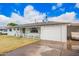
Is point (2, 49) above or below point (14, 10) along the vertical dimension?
below

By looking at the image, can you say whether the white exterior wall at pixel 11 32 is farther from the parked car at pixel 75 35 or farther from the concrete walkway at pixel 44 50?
the parked car at pixel 75 35

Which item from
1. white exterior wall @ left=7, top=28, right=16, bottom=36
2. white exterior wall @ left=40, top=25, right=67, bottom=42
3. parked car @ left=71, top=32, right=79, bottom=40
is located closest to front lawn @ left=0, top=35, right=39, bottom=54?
white exterior wall @ left=7, top=28, right=16, bottom=36

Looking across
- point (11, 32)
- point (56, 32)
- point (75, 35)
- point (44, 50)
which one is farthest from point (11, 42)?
point (75, 35)

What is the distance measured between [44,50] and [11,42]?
0.39m

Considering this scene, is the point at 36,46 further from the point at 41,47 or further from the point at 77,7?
the point at 77,7

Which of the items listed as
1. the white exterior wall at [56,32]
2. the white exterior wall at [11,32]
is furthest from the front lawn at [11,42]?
the white exterior wall at [56,32]

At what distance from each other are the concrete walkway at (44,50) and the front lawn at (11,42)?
0.05m

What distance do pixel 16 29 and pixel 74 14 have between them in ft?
2.23

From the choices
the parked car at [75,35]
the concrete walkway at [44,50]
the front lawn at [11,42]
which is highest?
the parked car at [75,35]

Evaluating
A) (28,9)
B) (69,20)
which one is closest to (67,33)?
(69,20)

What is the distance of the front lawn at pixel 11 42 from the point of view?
15.6 ft

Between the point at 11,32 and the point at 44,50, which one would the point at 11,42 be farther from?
the point at 44,50

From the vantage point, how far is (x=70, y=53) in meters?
4.74

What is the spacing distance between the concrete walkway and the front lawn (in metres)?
0.05
